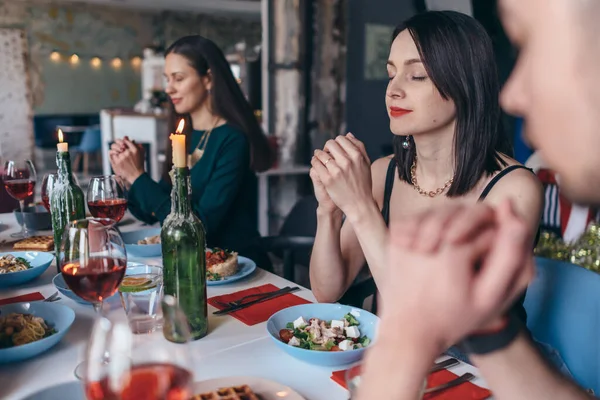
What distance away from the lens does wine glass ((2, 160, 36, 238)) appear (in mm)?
1966

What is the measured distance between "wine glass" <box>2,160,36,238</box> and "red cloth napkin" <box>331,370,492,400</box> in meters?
1.52

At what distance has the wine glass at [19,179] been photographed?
1.97m

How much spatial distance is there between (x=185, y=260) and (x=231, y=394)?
35 cm

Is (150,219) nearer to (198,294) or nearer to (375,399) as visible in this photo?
(198,294)

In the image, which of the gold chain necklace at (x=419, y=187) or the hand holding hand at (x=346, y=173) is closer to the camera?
→ the hand holding hand at (x=346, y=173)

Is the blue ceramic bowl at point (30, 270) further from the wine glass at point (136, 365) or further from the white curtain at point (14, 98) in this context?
the white curtain at point (14, 98)

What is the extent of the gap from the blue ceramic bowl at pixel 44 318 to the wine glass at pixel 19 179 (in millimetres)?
950

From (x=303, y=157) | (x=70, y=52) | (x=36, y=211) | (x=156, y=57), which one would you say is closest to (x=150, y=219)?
(x=36, y=211)

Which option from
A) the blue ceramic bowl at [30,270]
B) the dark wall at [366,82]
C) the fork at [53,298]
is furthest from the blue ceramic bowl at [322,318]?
the dark wall at [366,82]

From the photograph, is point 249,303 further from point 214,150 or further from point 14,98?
point 14,98

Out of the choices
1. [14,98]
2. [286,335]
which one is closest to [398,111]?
[286,335]

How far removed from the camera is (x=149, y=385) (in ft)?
1.86

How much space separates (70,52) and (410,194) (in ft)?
34.5

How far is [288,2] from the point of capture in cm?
437
